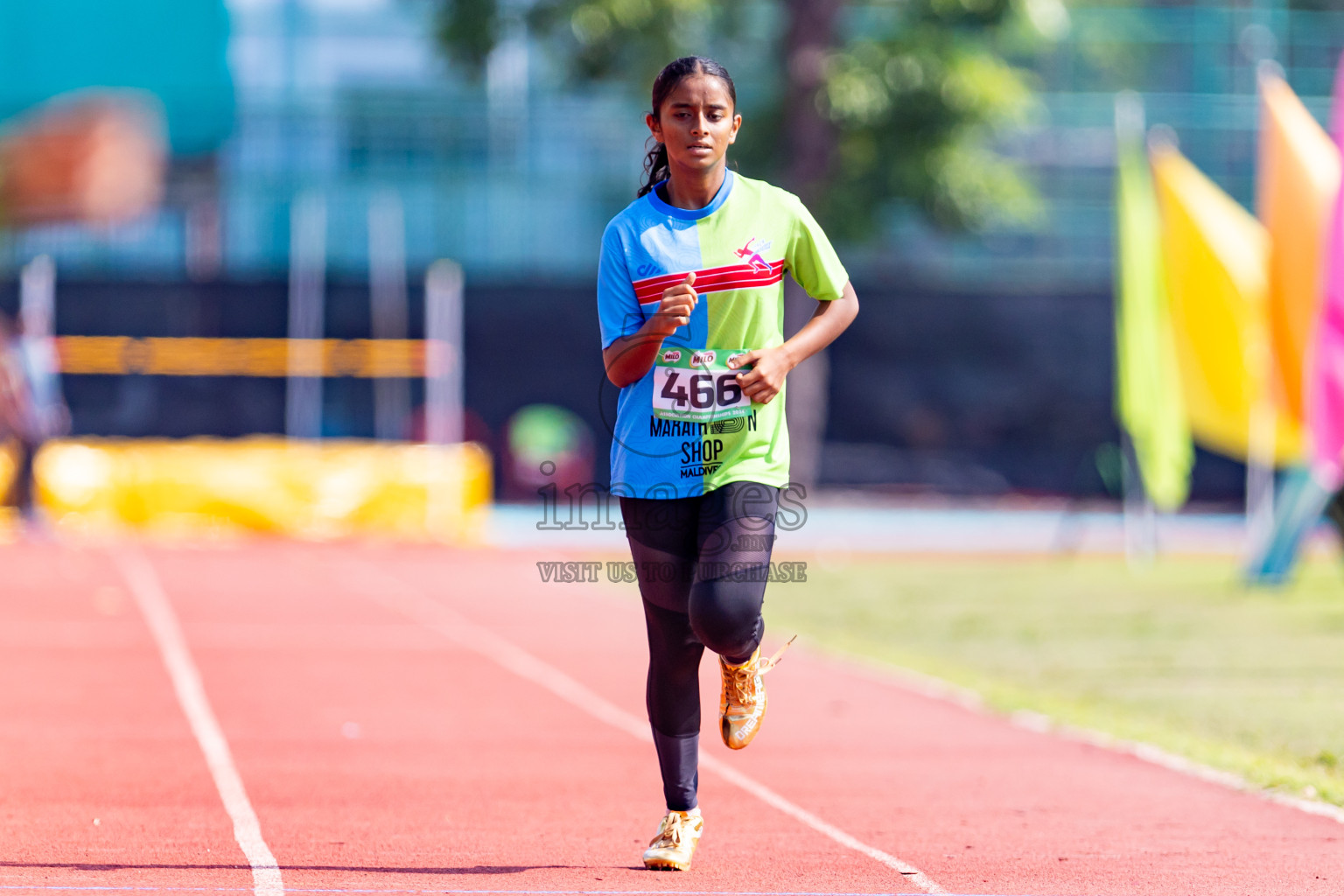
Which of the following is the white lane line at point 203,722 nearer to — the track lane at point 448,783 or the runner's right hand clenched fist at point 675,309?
the track lane at point 448,783

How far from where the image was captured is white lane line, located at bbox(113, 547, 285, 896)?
5434mm

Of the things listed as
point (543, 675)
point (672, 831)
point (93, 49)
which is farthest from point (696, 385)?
point (93, 49)

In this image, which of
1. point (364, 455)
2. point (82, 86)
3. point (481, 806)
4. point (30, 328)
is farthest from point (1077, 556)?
point (82, 86)

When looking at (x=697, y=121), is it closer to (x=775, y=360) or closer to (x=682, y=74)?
(x=682, y=74)

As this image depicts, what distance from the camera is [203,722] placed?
28.6 feet

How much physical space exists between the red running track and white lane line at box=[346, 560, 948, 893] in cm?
4

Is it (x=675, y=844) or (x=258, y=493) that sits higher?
(x=675, y=844)

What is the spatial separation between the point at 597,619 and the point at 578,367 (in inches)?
555

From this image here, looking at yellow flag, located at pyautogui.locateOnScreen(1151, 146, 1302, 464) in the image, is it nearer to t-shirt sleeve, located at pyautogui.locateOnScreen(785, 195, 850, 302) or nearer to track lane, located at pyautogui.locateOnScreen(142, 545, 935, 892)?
track lane, located at pyautogui.locateOnScreen(142, 545, 935, 892)

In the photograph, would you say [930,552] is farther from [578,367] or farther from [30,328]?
[30,328]

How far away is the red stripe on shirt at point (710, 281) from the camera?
5117 mm

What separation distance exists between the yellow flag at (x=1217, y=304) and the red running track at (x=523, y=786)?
7.24m

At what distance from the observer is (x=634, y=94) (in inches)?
1002

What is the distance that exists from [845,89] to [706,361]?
19286 mm
